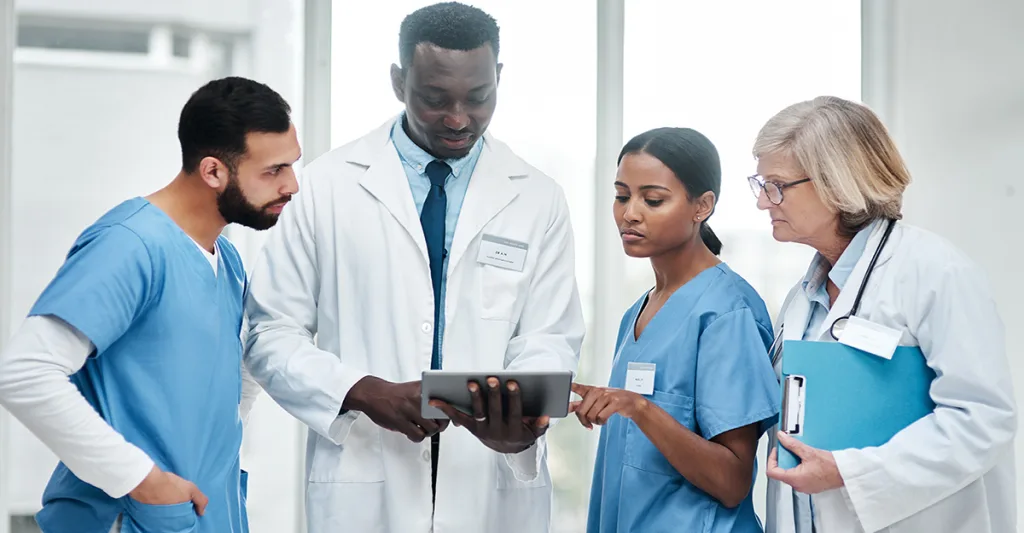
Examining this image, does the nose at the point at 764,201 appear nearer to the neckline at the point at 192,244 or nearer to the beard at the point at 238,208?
the beard at the point at 238,208

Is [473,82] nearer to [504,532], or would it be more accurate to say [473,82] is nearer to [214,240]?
[214,240]

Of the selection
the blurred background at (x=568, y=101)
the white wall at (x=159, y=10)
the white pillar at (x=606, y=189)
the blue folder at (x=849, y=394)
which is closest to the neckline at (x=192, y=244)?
the blue folder at (x=849, y=394)

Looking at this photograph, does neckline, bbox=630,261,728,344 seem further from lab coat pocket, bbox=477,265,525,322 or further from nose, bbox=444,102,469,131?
nose, bbox=444,102,469,131

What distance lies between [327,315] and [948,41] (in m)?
2.90

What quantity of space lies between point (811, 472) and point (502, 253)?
82 centimetres

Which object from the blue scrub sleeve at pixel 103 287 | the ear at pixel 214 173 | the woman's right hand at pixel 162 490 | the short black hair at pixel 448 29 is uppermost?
the short black hair at pixel 448 29

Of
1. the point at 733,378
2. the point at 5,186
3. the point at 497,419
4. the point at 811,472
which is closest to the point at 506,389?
Result: the point at 497,419

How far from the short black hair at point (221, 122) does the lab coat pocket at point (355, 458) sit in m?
0.63

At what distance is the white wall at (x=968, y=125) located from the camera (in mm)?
3414

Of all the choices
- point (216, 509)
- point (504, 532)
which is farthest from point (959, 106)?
point (216, 509)

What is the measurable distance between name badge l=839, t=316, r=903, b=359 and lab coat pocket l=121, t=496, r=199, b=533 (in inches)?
48.3

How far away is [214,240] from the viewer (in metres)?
1.72

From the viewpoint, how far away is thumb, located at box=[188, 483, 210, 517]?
5.03 feet

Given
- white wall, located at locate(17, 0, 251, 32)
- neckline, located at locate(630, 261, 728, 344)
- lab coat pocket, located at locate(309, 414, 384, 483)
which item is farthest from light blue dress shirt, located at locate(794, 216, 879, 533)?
white wall, located at locate(17, 0, 251, 32)
